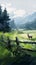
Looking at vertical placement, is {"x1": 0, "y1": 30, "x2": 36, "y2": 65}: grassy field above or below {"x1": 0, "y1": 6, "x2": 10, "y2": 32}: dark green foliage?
below

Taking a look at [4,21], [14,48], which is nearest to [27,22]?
[4,21]

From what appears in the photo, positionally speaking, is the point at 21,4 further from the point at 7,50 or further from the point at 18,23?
the point at 7,50

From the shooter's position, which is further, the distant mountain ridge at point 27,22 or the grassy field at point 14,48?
the distant mountain ridge at point 27,22

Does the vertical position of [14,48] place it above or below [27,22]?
below

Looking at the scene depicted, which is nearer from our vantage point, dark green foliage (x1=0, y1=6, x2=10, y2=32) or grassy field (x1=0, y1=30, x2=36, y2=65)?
grassy field (x1=0, y1=30, x2=36, y2=65)

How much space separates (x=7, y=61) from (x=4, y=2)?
1.72 m

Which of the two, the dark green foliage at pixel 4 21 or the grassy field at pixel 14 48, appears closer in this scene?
the grassy field at pixel 14 48

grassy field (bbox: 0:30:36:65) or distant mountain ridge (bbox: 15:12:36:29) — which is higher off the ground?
distant mountain ridge (bbox: 15:12:36:29)

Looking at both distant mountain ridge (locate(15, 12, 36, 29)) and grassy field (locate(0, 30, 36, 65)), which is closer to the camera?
grassy field (locate(0, 30, 36, 65))

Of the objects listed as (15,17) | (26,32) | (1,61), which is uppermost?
(15,17)

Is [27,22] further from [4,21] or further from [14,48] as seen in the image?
[14,48]

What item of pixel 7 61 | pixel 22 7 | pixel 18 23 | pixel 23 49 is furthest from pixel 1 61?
pixel 22 7

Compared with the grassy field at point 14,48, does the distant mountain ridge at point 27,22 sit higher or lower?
higher

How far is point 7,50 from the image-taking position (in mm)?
6805
